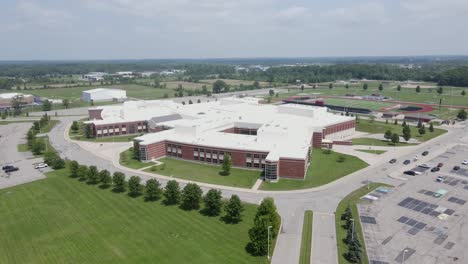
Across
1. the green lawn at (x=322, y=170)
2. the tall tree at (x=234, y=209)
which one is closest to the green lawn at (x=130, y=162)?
the green lawn at (x=322, y=170)

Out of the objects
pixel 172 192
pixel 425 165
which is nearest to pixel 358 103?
pixel 425 165

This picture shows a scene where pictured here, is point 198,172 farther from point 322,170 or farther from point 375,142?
point 375,142

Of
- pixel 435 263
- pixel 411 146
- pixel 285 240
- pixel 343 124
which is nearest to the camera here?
pixel 435 263

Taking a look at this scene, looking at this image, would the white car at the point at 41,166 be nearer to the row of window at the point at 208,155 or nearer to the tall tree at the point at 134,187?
the tall tree at the point at 134,187

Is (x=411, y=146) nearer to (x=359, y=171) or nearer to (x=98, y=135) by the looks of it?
(x=359, y=171)

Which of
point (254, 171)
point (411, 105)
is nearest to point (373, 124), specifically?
point (411, 105)

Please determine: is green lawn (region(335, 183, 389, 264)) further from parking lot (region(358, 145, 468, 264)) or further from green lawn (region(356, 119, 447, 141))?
green lawn (region(356, 119, 447, 141))

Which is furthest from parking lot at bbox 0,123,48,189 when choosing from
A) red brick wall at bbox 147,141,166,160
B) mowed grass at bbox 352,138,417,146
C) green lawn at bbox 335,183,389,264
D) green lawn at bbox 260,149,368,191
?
mowed grass at bbox 352,138,417,146
